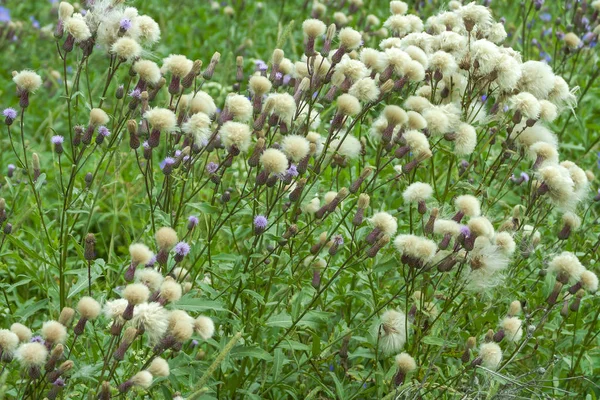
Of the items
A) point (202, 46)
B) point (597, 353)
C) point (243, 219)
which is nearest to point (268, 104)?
point (243, 219)

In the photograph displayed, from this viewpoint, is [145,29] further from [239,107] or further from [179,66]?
[239,107]

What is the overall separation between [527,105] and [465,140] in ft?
0.88

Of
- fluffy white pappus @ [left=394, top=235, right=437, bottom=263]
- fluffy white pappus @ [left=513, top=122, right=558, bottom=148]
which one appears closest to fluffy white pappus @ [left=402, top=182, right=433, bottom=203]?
fluffy white pappus @ [left=394, top=235, right=437, bottom=263]

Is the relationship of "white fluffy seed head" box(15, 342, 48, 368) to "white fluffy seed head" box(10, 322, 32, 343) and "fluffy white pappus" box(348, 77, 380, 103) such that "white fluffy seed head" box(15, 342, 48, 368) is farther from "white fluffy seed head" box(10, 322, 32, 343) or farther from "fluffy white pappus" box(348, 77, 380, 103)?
"fluffy white pappus" box(348, 77, 380, 103)

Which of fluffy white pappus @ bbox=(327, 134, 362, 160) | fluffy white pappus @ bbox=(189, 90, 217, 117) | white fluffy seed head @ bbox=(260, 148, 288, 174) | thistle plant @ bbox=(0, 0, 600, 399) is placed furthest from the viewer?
fluffy white pappus @ bbox=(327, 134, 362, 160)

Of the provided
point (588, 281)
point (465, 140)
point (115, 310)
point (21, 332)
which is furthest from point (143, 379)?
point (588, 281)

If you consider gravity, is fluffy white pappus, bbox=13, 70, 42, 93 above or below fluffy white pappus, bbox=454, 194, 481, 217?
below

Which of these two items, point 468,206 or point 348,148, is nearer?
point 468,206

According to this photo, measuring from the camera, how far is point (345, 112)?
3.02 meters

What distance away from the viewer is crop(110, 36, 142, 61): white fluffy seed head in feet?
9.80

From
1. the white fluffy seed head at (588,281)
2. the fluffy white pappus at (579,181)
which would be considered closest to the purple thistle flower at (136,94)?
the fluffy white pappus at (579,181)

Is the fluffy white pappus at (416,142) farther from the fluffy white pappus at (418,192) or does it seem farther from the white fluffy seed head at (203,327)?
the white fluffy seed head at (203,327)

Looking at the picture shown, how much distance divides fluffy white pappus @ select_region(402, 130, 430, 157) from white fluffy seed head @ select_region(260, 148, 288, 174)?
52 cm

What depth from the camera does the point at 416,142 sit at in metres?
3.07
